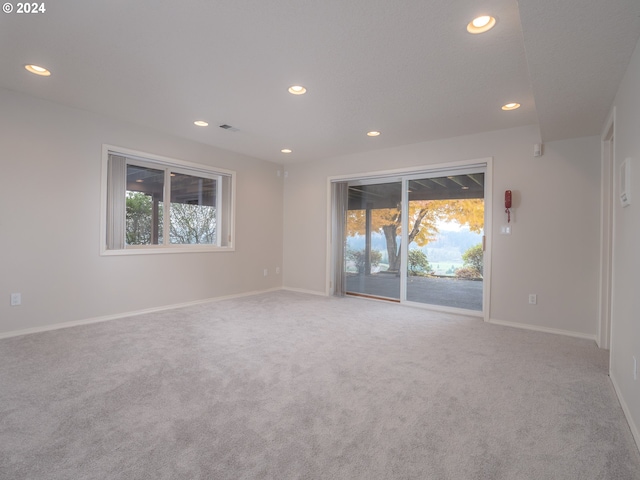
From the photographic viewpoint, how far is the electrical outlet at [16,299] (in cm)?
334

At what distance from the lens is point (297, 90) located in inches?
123

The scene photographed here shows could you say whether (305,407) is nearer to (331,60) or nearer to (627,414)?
(627,414)

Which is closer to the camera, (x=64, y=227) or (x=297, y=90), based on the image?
(x=297, y=90)

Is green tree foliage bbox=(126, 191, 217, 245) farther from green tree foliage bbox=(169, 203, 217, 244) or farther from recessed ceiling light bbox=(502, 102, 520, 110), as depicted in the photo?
recessed ceiling light bbox=(502, 102, 520, 110)

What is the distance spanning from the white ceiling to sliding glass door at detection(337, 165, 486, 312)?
3.57 feet

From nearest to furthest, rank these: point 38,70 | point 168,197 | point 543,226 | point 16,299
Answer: point 38,70 < point 16,299 < point 543,226 < point 168,197

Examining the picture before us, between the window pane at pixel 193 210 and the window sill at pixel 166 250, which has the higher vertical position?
the window pane at pixel 193 210

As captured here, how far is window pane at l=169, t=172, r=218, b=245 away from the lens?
4.89 metres

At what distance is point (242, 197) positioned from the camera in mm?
5629

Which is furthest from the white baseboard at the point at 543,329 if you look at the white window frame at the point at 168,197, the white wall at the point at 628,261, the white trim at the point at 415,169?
the white window frame at the point at 168,197

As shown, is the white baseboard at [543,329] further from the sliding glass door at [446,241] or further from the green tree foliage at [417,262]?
the green tree foliage at [417,262]

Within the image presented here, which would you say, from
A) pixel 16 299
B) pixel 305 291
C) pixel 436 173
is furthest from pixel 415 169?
pixel 16 299

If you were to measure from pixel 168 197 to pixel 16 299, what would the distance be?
6.76 feet

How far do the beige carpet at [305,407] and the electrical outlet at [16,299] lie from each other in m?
0.38
